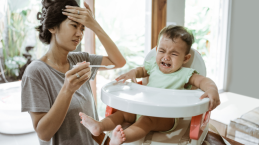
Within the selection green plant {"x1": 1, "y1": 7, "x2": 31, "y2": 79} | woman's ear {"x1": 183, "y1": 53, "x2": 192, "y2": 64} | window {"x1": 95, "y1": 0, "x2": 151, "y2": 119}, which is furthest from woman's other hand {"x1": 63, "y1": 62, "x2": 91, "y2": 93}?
window {"x1": 95, "y1": 0, "x2": 151, "y2": 119}

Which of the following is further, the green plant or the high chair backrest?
the green plant

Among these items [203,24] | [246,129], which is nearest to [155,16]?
[203,24]

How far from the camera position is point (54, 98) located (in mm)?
886

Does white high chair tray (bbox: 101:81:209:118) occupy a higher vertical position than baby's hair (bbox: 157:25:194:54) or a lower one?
lower

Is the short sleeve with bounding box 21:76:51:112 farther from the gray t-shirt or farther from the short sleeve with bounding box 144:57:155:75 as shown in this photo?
the short sleeve with bounding box 144:57:155:75

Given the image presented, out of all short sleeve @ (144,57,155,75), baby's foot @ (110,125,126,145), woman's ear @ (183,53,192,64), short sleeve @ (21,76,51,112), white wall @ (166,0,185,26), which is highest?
white wall @ (166,0,185,26)

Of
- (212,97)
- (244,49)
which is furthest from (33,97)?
(244,49)

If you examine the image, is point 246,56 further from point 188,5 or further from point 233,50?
point 188,5

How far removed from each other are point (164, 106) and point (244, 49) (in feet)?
9.19

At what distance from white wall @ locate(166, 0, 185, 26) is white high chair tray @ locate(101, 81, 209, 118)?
4.51 ft

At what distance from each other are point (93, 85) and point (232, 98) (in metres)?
2.02

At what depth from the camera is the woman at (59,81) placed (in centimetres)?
76

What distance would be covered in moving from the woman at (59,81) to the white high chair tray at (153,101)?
143 millimetres

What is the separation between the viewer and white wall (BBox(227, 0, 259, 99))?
8.99ft
